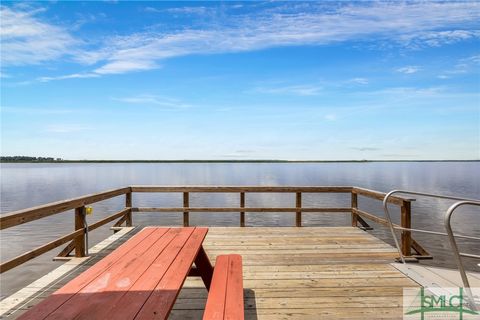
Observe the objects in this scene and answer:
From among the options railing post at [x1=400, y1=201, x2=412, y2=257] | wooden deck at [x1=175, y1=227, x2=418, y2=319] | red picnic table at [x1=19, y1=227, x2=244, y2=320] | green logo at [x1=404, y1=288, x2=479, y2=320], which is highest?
red picnic table at [x1=19, y1=227, x2=244, y2=320]

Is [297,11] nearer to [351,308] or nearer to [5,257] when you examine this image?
[351,308]

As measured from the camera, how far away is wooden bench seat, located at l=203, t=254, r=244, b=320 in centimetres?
200

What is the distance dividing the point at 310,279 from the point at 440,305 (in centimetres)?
144

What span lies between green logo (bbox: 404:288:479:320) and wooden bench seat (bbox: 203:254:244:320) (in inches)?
72.3

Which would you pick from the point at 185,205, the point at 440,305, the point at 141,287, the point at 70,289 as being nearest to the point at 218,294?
the point at 141,287

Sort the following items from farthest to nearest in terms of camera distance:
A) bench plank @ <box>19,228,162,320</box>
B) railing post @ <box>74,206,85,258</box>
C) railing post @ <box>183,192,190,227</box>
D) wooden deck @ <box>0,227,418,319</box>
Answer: railing post @ <box>183,192,190,227</box> → railing post @ <box>74,206,85,258</box> → wooden deck @ <box>0,227,418,319</box> → bench plank @ <box>19,228,162,320</box>

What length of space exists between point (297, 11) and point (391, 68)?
750cm

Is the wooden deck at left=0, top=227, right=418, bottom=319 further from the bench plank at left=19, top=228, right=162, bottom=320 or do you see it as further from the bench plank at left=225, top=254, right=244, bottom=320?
the bench plank at left=19, top=228, right=162, bottom=320

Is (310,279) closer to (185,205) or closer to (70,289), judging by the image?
(70,289)

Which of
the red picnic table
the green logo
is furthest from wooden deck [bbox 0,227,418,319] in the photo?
the red picnic table

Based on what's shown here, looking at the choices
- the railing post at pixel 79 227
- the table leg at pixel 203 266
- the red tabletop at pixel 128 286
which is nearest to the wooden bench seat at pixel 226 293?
the red tabletop at pixel 128 286

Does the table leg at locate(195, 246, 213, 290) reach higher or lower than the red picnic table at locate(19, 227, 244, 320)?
lower

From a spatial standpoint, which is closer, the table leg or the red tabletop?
the red tabletop

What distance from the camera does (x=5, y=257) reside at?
39.2ft
